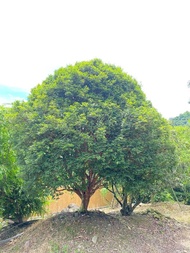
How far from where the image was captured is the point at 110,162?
3.92m

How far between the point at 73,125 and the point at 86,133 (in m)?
0.24

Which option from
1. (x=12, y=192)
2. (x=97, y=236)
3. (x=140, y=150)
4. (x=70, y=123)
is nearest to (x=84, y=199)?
(x=97, y=236)

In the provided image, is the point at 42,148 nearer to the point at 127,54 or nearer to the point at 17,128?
the point at 17,128

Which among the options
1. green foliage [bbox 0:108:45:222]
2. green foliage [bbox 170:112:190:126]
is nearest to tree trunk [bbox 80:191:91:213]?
green foliage [bbox 0:108:45:222]

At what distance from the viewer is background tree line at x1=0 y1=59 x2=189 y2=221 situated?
12.4ft

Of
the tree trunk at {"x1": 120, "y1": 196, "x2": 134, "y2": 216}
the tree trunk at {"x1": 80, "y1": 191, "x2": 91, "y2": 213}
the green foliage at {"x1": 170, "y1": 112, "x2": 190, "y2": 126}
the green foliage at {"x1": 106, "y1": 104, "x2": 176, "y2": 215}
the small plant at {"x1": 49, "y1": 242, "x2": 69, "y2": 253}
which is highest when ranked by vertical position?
the green foliage at {"x1": 170, "y1": 112, "x2": 190, "y2": 126}

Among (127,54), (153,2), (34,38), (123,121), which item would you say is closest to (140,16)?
(153,2)

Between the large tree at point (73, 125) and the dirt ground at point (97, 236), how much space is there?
0.94 m

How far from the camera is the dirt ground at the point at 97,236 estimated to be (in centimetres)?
418

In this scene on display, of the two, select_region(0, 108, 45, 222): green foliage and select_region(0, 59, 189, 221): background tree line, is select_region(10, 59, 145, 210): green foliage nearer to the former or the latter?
select_region(0, 59, 189, 221): background tree line

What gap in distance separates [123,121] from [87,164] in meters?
0.94

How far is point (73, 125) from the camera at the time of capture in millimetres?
3734

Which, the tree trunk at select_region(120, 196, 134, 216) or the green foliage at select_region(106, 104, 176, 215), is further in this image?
the tree trunk at select_region(120, 196, 134, 216)

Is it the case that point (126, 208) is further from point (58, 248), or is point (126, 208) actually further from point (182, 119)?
point (182, 119)
